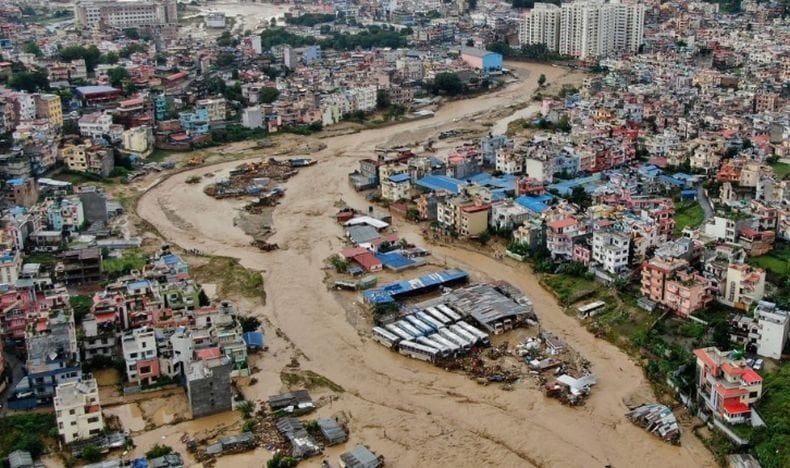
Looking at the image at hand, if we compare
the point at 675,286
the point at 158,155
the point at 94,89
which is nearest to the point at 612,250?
the point at 675,286

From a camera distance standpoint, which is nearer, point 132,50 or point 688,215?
point 688,215

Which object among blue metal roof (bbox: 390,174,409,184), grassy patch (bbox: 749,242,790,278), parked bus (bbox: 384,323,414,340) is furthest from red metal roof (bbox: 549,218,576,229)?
blue metal roof (bbox: 390,174,409,184)

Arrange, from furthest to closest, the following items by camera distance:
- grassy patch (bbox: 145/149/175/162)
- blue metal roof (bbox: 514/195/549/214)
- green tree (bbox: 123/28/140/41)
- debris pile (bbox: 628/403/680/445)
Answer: green tree (bbox: 123/28/140/41) < grassy patch (bbox: 145/149/175/162) < blue metal roof (bbox: 514/195/549/214) < debris pile (bbox: 628/403/680/445)

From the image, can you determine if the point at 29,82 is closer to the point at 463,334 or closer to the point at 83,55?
the point at 83,55

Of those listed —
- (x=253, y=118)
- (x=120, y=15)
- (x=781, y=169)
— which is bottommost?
(x=781, y=169)

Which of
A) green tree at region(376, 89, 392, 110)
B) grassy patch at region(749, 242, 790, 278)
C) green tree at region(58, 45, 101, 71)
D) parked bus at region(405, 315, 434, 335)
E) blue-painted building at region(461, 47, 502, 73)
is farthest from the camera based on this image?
blue-painted building at region(461, 47, 502, 73)

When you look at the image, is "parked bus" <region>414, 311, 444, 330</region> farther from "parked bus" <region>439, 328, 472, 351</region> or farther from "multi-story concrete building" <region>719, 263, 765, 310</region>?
"multi-story concrete building" <region>719, 263, 765, 310</region>

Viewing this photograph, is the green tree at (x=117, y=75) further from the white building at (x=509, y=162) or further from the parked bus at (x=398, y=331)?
the parked bus at (x=398, y=331)

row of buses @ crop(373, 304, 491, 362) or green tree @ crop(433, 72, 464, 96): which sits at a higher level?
green tree @ crop(433, 72, 464, 96)
